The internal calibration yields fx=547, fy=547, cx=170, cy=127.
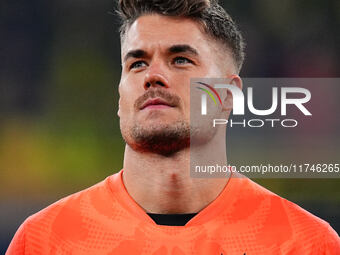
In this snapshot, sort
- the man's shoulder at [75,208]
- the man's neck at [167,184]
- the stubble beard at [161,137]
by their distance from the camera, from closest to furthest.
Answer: the stubble beard at [161,137], the man's neck at [167,184], the man's shoulder at [75,208]

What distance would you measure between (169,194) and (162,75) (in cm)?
59

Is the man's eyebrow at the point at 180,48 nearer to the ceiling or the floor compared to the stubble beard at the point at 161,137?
nearer to the ceiling

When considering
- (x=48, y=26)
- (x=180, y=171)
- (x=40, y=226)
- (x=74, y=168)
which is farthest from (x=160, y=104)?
(x=48, y=26)

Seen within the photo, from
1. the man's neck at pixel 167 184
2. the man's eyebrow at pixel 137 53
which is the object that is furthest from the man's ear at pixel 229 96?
the man's eyebrow at pixel 137 53

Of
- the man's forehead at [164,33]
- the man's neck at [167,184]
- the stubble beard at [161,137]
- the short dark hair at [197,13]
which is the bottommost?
the man's neck at [167,184]

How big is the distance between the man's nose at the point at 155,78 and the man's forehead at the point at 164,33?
144 millimetres

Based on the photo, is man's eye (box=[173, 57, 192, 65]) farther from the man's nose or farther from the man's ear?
the man's ear

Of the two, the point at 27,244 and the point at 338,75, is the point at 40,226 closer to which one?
the point at 27,244

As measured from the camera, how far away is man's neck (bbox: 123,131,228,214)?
2.71 meters

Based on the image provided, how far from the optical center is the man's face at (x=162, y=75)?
263cm

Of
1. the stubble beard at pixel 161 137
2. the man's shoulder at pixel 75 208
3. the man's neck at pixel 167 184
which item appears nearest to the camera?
the stubble beard at pixel 161 137

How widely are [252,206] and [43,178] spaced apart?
10.3 ft

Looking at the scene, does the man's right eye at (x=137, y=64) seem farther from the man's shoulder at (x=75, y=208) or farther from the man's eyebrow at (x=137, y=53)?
the man's shoulder at (x=75, y=208)

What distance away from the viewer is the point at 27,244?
2.78 m
